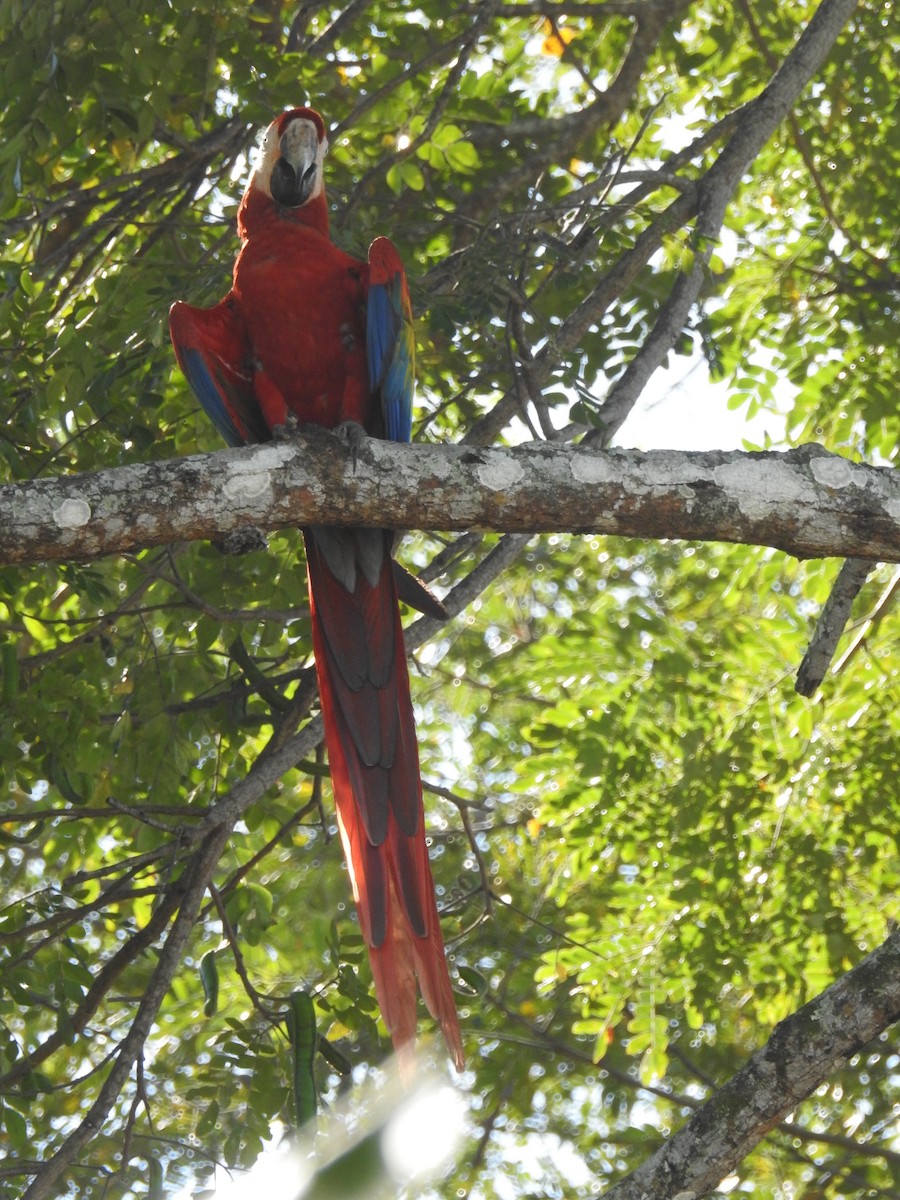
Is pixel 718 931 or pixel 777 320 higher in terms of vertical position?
pixel 777 320

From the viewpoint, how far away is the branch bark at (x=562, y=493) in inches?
78.8

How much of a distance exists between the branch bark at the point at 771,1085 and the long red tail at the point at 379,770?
1.31 ft

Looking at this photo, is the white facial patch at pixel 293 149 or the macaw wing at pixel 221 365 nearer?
the macaw wing at pixel 221 365

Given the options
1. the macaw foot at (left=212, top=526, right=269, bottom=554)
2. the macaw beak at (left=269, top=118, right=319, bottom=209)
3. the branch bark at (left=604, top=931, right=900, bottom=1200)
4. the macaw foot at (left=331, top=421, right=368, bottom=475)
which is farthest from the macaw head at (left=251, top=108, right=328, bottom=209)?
the branch bark at (left=604, top=931, right=900, bottom=1200)

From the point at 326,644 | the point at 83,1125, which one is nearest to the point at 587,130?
the point at 326,644

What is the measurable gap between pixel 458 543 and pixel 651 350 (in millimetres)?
747

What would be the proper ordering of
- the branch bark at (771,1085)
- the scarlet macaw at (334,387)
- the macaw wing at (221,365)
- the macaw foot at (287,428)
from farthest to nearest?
the macaw wing at (221,365)
the macaw foot at (287,428)
the scarlet macaw at (334,387)
the branch bark at (771,1085)

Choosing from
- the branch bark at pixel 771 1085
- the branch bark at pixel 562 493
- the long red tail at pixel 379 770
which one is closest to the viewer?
the branch bark at pixel 771 1085

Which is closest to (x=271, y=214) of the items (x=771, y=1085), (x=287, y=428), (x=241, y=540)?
(x=287, y=428)

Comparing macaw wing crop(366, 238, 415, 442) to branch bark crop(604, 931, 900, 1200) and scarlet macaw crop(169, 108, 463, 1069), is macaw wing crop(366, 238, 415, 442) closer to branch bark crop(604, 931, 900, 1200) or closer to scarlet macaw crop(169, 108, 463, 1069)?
scarlet macaw crop(169, 108, 463, 1069)

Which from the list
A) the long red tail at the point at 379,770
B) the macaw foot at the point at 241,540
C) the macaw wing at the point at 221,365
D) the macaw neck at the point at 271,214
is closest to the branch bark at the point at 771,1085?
the long red tail at the point at 379,770

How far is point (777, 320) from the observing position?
3.98 m

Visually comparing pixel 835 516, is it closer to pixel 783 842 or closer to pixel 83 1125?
pixel 783 842

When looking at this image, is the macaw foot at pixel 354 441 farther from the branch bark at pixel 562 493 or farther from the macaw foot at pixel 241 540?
the macaw foot at pixel 241 540
